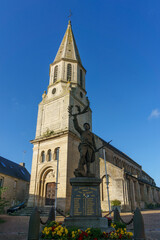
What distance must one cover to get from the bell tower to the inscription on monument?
42.3ft

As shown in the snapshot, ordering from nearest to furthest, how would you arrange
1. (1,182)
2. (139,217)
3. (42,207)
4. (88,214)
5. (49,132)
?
1. (139,217)
2. (88,214)
3. (42,207)
4. (49,132)
5. (1,182)

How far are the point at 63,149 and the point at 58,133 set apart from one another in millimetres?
2413

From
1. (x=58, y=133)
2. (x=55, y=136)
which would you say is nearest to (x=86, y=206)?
(x=58, y=133)

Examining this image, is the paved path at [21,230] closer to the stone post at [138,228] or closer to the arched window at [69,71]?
the stone post at [138,228]

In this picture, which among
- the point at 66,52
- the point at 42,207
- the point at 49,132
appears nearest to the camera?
the point at 42,207

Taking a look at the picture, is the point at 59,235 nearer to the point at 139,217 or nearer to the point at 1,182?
the point at 139,217

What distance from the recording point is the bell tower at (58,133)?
75.0 feet

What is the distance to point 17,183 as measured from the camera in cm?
3312

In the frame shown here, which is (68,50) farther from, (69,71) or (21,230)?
(21,230)

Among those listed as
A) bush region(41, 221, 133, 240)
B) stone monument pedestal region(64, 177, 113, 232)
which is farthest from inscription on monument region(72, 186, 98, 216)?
bush region(41, 221, 133, 240)

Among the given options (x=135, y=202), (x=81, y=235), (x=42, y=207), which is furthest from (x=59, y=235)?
(x=135, y=202)

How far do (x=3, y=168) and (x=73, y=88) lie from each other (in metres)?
18.4

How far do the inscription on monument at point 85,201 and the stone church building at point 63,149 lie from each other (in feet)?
42.2

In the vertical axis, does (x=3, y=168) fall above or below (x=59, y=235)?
above
